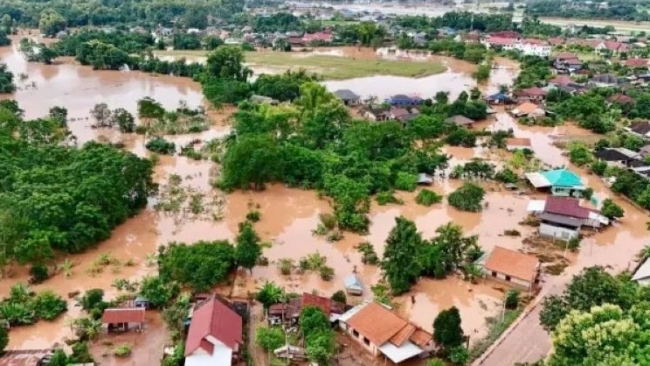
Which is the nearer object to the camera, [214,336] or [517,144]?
[214,336]

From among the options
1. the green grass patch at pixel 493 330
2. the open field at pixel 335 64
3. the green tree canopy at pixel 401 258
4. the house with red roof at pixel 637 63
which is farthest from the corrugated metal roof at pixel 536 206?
the house with red roof at pixel 637 63

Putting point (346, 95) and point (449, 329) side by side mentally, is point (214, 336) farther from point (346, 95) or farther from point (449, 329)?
point (346, 95)

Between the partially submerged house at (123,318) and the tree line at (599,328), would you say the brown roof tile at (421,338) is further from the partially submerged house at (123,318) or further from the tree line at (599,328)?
the partially submerged house at (123,318)

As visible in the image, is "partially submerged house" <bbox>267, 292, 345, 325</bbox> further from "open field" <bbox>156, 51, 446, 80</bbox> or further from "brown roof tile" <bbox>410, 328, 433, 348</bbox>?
"open field" <bbox>156, 51, 446, 80</bbox>

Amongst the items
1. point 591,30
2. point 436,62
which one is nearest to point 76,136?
point 436,62

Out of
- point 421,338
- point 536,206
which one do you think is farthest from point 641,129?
point 421,338

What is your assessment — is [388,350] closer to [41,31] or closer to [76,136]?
[76,136]
